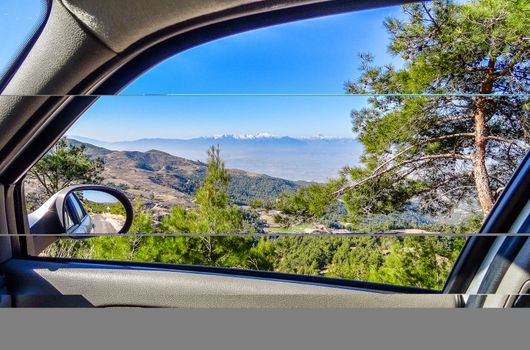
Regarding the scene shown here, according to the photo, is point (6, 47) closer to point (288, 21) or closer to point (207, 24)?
point (207, 24)

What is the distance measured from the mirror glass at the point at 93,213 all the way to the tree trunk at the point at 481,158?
121 cm

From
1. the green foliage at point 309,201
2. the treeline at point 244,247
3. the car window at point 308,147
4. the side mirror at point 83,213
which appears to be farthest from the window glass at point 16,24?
the green foliage at point 309,201

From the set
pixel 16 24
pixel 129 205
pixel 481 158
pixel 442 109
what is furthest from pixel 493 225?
pixel 16 24

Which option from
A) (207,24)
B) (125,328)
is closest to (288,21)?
(207,24)

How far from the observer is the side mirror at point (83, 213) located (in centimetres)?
151

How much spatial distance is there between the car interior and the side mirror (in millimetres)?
17

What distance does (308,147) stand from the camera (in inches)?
59.3

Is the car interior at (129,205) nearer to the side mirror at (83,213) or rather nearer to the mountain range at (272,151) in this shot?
the side mirror at (83,213)

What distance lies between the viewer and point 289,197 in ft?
5.02

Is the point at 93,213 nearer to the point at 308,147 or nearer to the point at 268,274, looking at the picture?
the point at 268,274

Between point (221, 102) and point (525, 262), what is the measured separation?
1.07m

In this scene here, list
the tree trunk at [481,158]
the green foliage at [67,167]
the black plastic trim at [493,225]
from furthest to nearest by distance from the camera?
the green foliage at [67,167] < the tree trunk at [481,158] < the black plastic trim at [493,225]

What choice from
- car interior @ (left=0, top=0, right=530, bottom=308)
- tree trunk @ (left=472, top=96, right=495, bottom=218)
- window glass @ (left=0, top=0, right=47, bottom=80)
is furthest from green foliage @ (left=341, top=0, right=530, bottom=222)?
window glass @ (left=0, top=0, right=47, bottom=80)

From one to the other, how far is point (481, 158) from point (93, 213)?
1.33 metres
